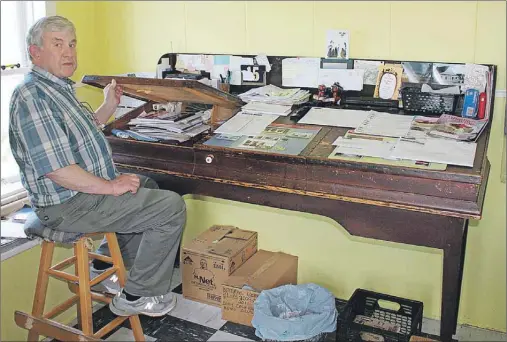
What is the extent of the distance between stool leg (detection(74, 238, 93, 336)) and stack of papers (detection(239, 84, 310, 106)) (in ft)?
3.46

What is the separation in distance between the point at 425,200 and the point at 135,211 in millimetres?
1123

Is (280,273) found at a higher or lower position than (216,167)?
lower

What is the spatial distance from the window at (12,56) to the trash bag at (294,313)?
139cm

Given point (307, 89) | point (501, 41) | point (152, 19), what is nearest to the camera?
point (501, 41)

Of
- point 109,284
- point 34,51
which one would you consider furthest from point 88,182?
point 109,284

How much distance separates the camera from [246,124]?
2.69 meters

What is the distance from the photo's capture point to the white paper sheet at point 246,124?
262cm

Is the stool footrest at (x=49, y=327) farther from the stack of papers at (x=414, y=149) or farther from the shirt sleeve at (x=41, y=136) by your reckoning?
the stack of papers at (x=414, y=149)

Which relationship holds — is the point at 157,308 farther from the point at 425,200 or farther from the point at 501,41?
the point at 501,41

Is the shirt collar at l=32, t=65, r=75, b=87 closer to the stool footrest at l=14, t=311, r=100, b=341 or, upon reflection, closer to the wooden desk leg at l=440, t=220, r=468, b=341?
the stool footrest at l=14, t=311, r=100, b=341

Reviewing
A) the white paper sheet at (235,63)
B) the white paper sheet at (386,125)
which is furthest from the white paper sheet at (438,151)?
the white paper sheet at (235,63)

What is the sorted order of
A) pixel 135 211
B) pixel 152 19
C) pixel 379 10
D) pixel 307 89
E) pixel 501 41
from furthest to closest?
1. pixel 152 19
2. pixel 307 89
3. pixel 379 10
4. pixel 501 41
5. pixel 135 211

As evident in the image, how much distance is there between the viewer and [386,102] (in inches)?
113

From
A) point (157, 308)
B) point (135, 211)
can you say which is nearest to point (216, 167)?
point (135, 211)
